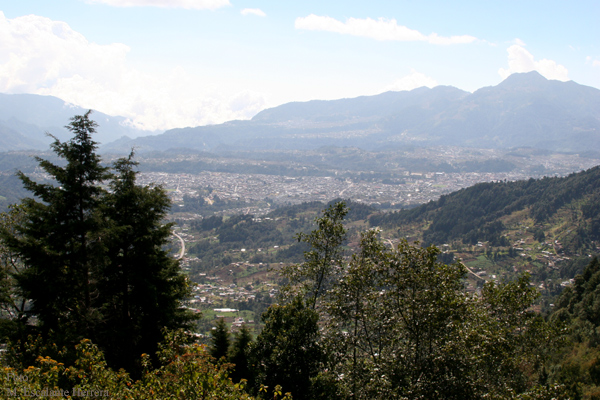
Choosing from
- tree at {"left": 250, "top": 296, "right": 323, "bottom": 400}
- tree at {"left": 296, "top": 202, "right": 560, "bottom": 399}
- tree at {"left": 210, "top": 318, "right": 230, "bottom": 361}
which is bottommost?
tree at {"left": 210, "top": 318, "right": 230, "bottom": 361}

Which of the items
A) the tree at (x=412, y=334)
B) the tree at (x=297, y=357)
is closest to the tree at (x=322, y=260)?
the tree at (x=297, y=357)

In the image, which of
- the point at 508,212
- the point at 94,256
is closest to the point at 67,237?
the point at 94,256

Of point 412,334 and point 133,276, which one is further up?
point 133,276

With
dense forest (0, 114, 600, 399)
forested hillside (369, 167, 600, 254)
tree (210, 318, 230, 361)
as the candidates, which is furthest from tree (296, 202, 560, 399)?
forested hillside (369, 167, 600, 254)

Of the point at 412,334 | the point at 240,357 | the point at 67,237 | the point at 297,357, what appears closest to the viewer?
the point at 412,334

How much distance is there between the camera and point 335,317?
13.7 meters

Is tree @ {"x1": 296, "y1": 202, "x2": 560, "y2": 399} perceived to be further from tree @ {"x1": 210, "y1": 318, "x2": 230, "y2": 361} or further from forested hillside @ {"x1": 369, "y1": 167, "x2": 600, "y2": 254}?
forested hillside @ {"x1": 369, "y1": 167, "x2": 600, "y2": 254}

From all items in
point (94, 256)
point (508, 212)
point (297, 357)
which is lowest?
point (508, 212)

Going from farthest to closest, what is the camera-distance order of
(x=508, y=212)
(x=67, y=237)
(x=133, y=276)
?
(x=508, y=212), (x=133, y=276), (x=67, y=237)

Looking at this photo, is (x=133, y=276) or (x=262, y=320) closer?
(x=262, y=320)

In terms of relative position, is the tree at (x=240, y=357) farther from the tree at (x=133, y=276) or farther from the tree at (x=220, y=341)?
the tree at (x=133, y=276)

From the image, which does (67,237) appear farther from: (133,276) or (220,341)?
(220,341)

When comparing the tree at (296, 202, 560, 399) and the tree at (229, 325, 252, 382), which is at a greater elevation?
the tree at (296, 202, 560, 399)

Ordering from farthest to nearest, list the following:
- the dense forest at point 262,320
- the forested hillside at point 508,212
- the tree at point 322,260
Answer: the forested hillside at point 508,212 → the tree at point 322,260 → the dense forest at point 262,320
